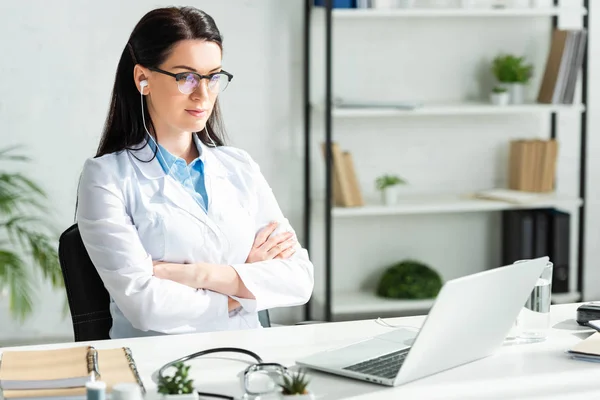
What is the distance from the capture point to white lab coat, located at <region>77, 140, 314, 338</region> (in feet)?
6.43

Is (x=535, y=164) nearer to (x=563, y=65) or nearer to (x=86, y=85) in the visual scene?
(x=563, y=65)

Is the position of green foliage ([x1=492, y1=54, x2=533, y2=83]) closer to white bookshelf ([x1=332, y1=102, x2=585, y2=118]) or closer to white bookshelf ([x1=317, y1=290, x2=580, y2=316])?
white bookshelf ([x1=332, y1=102, x2=585, y2=118])

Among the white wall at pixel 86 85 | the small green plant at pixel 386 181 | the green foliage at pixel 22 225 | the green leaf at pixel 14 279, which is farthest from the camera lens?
the small green plant at pixel 386 181

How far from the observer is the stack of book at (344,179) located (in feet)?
12.5

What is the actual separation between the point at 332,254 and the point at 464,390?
273 cm

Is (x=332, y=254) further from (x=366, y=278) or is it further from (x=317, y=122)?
(x=317, y=122)

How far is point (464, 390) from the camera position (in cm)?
145

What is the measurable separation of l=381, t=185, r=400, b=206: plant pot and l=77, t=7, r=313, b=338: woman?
175 cm

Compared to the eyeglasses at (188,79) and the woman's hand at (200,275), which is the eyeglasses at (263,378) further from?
the eyeglasses at (188,79)

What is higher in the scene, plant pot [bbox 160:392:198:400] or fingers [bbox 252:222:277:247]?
fingers [bbox 252:222:277:247]

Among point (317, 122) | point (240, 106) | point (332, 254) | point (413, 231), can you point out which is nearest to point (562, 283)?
point (413, 231)

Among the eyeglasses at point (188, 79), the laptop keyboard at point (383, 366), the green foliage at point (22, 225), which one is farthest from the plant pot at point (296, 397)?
the green foliage at point (22, 225)

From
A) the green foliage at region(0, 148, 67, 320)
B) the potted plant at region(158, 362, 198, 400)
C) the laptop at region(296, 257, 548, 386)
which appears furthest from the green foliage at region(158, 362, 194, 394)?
the green foliage at region(0, 148, 67, 320)

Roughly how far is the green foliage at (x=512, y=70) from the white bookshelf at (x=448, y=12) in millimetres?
195
